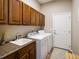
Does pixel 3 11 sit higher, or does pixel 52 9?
pixel 52 9

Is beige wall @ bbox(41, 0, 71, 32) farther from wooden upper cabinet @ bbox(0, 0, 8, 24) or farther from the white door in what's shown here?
wooden upper cabinet @ bbox(0, 0, 8, 24)

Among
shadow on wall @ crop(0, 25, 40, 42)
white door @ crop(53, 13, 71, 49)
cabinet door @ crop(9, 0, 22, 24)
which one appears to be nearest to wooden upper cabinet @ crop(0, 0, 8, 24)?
cabinet door @ crop(9, 0, 22, 24)

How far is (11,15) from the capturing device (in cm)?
190

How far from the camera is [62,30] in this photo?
15.6 feet

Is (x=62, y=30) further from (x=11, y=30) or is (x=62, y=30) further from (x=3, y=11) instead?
(x=3, y=11)

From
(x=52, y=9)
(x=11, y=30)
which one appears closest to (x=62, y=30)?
(x=52, y=9)

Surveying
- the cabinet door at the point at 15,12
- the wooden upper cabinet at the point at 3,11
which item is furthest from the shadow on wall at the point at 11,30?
the wooden upper cabinet at the point at 3,11

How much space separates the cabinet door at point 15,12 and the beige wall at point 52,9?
2.93 meters

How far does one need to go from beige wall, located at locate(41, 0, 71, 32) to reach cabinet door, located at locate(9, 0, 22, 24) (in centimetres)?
293

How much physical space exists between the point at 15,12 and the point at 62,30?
3296 mm

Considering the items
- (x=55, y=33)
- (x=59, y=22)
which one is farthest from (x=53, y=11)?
(x=55, y=33)

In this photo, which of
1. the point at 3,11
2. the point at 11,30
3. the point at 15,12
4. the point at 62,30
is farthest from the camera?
the point at 62,30

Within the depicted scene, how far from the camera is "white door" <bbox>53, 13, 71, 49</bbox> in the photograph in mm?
4625

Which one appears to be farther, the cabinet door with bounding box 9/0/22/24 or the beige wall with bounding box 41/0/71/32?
the beige wall with bounding box 41/0/71/32
